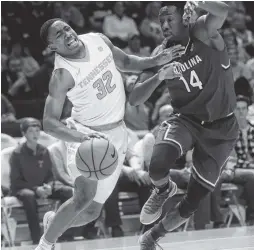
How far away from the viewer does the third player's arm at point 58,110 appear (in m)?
5.51

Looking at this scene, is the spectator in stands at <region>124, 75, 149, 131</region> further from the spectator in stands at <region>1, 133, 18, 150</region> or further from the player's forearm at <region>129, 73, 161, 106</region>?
the player's forearm at <region>129, 73, 161, 106</region>

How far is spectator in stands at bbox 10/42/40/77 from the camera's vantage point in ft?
33.7

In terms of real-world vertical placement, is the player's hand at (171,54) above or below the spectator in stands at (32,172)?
above

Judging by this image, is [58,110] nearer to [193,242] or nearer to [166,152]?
[166,152]

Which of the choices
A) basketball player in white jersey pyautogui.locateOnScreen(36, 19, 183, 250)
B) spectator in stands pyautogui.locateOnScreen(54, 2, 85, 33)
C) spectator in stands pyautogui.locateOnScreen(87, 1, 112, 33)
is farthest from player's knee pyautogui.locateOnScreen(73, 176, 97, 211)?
spectator in stands pyautogui.locateOnScreen(87, 1, 112, 33)

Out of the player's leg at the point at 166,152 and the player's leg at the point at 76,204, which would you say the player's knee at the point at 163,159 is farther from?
the player's leg at the point at 76,204

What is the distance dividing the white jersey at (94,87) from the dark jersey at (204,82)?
0.52 m

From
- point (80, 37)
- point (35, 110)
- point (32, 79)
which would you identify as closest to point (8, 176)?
point (35, 110)

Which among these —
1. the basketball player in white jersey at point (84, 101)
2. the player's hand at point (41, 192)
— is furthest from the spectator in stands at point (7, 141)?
the basketball player in white jersey at point (84, 101)

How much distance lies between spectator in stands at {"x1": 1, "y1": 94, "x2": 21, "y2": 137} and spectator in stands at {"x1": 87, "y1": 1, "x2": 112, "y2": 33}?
247cm

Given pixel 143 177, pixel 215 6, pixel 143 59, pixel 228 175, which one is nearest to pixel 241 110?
pixel 228 175

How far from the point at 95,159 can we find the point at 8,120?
3904mm

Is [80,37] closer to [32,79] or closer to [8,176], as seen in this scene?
[8,176]

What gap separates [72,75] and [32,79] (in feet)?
14.6
